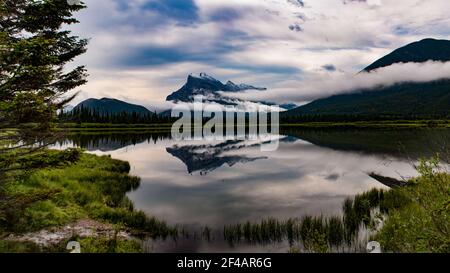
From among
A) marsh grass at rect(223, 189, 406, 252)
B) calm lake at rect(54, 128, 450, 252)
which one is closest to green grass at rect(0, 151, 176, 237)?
calm lake at rect(54, 128, 450, 252)

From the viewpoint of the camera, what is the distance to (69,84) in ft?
93.1

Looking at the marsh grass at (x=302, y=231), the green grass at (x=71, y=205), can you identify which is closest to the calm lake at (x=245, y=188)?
the marsh grass at (x=302, y=231)

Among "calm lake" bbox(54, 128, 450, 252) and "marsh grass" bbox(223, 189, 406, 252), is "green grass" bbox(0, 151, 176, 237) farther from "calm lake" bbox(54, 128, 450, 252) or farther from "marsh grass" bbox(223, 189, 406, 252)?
"marsh grass" bbox(223, 189, 406, 252)

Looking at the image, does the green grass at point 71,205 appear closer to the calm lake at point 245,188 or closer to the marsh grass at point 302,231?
the calm lake at point 245,188

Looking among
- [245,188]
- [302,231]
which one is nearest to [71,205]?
[302,231]

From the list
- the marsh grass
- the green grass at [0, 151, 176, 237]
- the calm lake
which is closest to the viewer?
the green grass at [0, 151, 176, 237]

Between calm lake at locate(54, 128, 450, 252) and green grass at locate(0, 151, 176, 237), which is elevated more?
green grass at locate(0, 151, 176, 237)

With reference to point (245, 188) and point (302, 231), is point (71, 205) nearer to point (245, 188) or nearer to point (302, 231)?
point (302, 231)

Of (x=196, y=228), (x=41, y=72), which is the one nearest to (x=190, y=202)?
(x=196, y=228)

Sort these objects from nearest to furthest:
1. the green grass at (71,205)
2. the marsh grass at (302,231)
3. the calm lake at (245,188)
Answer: the green grass at (71,205) → the marsh grass at (302,231) → the calm lake at (245,188)

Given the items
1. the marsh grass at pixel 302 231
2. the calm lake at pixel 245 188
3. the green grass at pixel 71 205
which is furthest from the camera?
the calm lake at pixel 245 188

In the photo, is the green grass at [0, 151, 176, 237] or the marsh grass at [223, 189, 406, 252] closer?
the green grass at [0, 151, 176, 237]

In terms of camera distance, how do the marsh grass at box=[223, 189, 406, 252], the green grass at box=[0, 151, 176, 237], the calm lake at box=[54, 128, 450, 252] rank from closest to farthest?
1. the green grass at box=[0, 151, 176, 237]
2. the marsh grass at box=[223, 189, 406, 252]
3. the calm lake at box=[54, 128, 450, 252]

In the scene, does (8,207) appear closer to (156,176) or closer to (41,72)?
(41,72)
